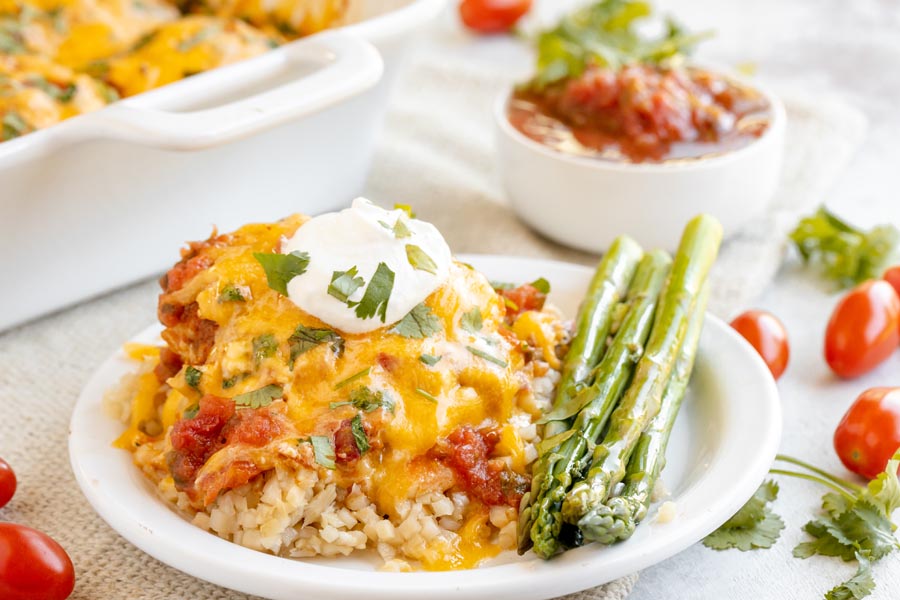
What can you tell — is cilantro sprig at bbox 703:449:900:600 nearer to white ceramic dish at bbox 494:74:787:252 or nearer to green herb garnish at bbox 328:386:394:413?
green herb garnish at bbox 328:386:394:413

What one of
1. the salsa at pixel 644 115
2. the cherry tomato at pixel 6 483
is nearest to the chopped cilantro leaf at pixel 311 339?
the cherry tomato at pixel 6 483

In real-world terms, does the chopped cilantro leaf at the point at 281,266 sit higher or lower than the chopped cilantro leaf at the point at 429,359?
higher

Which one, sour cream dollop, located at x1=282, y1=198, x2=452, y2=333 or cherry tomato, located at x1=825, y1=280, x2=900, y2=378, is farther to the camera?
cherry tomato, located at x1=825, y1=280, x2=900, y2=378

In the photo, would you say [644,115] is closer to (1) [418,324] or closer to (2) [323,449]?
(1) [418,324]

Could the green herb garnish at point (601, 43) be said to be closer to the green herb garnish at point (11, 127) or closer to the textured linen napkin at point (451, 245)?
the textured linen napkin at point (451, 245)

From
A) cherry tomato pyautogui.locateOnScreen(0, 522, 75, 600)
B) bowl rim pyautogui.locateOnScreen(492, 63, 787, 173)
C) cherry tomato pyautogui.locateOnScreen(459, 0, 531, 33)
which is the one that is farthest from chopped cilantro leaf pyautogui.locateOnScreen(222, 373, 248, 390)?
cherry tomato pyautogui.locateOnScreen(459, 0, 531, 33)

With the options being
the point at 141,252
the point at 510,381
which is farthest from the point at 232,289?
the point at 141,252
